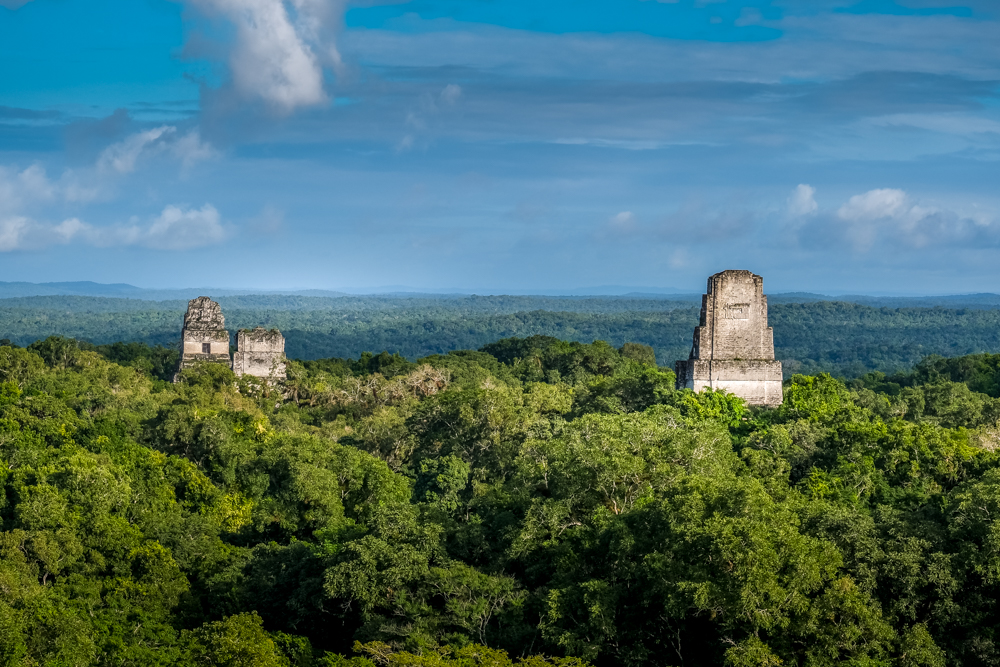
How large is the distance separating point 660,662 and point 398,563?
518cm

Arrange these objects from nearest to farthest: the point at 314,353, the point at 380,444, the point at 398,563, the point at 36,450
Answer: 1. the point at 398,563
2. the point at 36,450
3. the point at 380,444
4. the point at 314,353

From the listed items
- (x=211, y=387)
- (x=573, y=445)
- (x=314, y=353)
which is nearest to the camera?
(x=573, y=445)

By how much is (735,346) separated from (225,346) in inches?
1118

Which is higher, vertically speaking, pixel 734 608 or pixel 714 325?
pixel 714 325

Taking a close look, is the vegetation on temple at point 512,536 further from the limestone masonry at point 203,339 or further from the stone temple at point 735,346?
the limestone masonry at point 203,339

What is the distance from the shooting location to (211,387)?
55188 millimetres

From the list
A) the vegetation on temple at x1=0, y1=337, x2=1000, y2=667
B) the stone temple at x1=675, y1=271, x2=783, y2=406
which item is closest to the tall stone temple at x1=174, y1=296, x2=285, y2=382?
the vegetation on temple at x1=0, y1=337, x2=1000, y2=667

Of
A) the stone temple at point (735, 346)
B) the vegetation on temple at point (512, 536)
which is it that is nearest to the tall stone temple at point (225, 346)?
the vegetation on temple at point (512, 536)

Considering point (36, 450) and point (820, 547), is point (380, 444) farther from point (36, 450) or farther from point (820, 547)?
point (820, 547)

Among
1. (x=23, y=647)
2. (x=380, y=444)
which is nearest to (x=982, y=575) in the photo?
(x=23, y=647)

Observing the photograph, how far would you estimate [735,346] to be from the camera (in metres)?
39.0

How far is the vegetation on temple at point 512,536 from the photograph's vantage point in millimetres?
22469

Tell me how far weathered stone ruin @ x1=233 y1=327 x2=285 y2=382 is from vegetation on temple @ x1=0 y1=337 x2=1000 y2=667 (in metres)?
15.8

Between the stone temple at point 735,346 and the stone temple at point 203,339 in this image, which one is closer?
the stone temple at point 735,346
